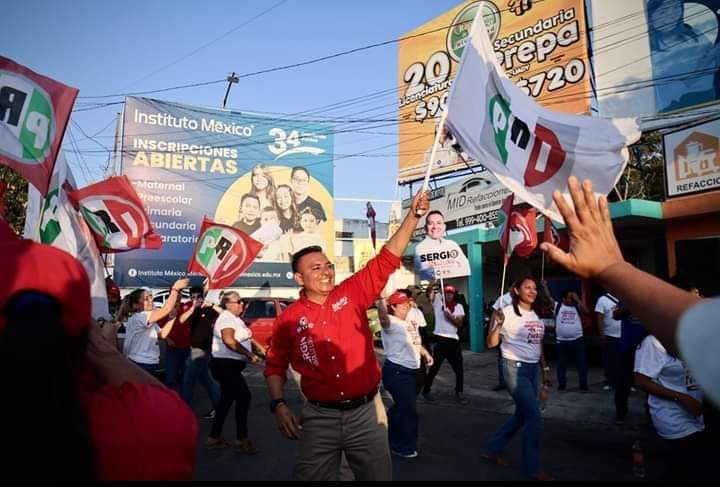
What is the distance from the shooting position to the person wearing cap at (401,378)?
216 inches

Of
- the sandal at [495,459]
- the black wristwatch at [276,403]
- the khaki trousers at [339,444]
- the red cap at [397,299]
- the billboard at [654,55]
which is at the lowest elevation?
the sandal at [495,459]

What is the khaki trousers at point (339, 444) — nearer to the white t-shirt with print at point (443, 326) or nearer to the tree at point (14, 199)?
the white t-shirt with print at point (443, 326)

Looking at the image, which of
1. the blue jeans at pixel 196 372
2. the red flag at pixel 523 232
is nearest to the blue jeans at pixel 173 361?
the blue jeans at pixel 196 372

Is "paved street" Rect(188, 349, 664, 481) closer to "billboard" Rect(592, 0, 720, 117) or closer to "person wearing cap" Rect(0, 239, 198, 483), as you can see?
"person wearing cap" Rect(0, 239, 198, 483)

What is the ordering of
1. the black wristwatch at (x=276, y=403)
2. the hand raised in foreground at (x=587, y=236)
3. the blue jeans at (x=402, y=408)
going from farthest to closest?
1. the blue jeans at (x=402, y=408)
2. the black wristwatch at (x=276, y=403)
3. the hand raised in foreground at (x=587, y=236)

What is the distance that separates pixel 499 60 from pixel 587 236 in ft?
56.0

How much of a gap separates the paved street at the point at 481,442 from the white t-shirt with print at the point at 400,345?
1.01 metres

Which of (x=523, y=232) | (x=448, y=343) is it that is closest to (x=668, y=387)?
(x=523, y=232)

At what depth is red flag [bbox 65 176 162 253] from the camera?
5234mm

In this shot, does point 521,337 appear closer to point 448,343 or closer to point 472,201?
point 448,343

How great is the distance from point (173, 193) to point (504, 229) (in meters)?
18.3

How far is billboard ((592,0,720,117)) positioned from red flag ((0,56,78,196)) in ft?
44.3

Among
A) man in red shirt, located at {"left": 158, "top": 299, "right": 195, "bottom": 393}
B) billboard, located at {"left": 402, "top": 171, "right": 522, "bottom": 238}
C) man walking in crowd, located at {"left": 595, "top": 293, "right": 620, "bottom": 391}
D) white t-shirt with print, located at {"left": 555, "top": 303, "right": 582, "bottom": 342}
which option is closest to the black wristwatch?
man in red shirt, located at {"left": 158, "top": 299, "right": 195, "bottom": 393}

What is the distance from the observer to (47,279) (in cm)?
104
